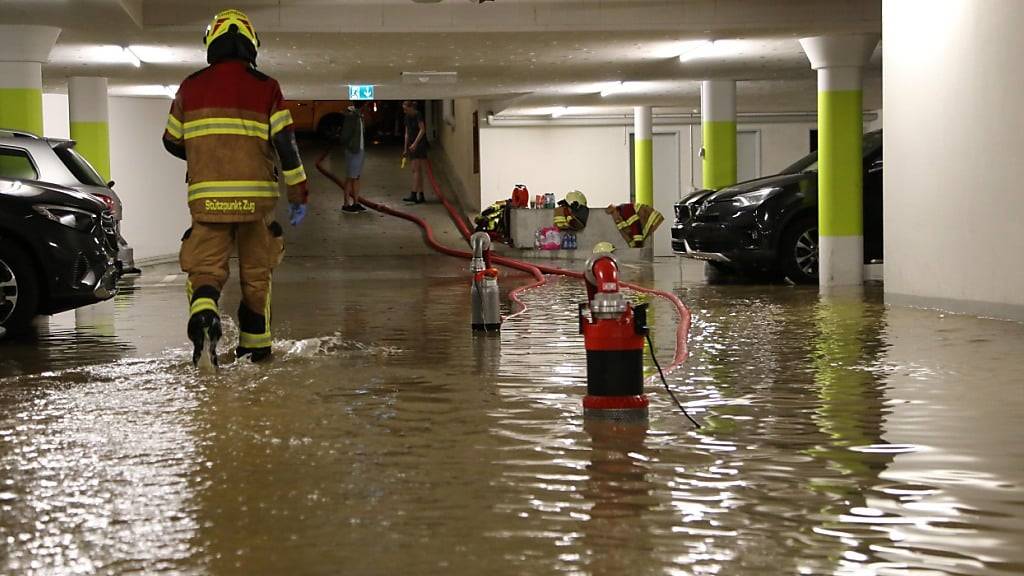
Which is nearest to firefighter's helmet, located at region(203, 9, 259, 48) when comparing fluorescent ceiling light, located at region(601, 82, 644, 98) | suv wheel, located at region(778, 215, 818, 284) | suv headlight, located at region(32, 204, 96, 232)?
suv headlight, located at region(32, 204, 96, 232)

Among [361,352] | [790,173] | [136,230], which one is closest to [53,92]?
[136,230]

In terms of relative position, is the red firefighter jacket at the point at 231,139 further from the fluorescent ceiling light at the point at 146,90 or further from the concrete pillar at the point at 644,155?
the concrete pillar at the point at 644,155

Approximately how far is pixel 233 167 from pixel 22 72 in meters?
7.78

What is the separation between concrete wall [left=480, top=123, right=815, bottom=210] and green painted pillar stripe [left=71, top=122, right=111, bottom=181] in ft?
40.5

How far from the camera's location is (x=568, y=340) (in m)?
8.68

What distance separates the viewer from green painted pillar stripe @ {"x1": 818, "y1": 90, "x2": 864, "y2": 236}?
15.0 m

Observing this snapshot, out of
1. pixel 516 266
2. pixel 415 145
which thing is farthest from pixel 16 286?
pixel 415 145

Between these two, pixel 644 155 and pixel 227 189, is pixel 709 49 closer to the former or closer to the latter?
pixel 227 189

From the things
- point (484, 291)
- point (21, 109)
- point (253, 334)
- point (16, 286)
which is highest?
point (21, 109)

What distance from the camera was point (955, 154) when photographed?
10.7 m

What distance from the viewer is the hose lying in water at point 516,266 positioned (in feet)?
26.3

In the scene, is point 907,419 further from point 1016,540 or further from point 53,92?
point 53,92

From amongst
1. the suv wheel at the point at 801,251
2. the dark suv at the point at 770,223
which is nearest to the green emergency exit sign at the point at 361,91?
the dark suv at the point at 770,223

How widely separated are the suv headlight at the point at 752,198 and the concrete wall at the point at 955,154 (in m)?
2.42
